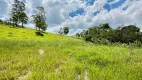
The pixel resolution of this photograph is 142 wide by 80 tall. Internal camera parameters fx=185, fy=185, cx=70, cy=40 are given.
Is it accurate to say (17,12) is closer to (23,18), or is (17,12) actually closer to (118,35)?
(23,18)

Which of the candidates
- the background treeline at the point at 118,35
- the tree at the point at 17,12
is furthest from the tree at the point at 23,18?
the background treeline at the point at 118,35

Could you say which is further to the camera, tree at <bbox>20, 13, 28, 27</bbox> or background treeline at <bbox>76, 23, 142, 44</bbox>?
tree at <bbox>20, 13, 28, 27</bbox>

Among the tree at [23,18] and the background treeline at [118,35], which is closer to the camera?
the background treeline at [118,35]

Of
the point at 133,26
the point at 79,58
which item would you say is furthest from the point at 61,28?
the point at 79,58

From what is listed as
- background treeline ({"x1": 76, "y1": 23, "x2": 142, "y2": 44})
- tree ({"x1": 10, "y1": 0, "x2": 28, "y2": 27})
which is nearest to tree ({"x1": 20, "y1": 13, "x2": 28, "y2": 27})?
tree ({"x1": 10, "y1": 0, "x2": 28, "y2": 27})

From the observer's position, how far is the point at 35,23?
95312 millimetres

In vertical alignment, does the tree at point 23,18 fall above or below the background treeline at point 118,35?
above

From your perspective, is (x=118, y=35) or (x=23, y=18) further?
(x=23, y=18)

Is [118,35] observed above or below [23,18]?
below

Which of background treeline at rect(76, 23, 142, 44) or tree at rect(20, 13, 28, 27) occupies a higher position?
Result: tree at rect(20, 13, 28, 27)

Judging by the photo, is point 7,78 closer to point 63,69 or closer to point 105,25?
point 63,69

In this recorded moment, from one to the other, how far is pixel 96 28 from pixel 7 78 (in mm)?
80054

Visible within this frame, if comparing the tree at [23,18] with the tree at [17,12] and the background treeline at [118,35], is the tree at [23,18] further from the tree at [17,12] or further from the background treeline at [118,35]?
the background treeline at [118,35]

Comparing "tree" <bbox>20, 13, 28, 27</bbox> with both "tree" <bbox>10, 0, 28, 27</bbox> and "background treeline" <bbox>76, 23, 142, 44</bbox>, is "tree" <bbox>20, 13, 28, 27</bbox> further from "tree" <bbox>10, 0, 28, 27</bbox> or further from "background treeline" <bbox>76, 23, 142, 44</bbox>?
"background treeline" <bbox>76, 23, 142, 44</bbox>
